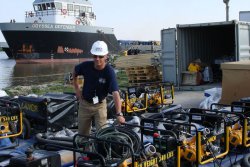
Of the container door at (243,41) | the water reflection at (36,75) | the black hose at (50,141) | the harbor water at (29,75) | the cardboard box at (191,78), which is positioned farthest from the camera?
the water reflection at (36,75)

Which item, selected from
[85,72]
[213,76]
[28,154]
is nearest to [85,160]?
[28,154]

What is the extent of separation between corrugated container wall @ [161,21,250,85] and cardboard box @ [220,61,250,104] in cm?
362

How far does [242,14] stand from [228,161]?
17.4 meters

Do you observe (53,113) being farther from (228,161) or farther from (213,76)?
(213,76)

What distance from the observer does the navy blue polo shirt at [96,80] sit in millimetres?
5123

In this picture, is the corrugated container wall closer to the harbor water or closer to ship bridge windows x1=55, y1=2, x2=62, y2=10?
the harbor water

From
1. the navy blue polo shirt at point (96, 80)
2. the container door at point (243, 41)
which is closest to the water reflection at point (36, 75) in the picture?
the container door at point (243, 41)

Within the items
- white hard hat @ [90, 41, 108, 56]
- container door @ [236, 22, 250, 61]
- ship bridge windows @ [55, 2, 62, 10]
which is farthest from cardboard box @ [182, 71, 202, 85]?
ship bridge windows @ [55, 2, 62, 10]

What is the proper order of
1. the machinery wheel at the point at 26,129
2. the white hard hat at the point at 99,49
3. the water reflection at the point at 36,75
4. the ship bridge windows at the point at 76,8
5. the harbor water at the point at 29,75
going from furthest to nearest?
1. the ship bridge windows at the point at 76,8
2. the water reflection at the point at 36,75
3. the harbor water at the point at 29,75
4. the machinery wheel at the point at 26,129
5. the white hard hat at the point at 99,49

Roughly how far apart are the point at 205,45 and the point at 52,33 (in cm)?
2444

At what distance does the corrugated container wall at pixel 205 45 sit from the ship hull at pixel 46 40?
78.7 ft

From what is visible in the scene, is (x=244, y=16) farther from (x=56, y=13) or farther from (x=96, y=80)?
(x=56, y=13)

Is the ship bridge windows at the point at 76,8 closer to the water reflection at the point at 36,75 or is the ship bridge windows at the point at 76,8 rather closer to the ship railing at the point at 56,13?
the ship railing at the point at 56,13

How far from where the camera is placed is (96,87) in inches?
207
